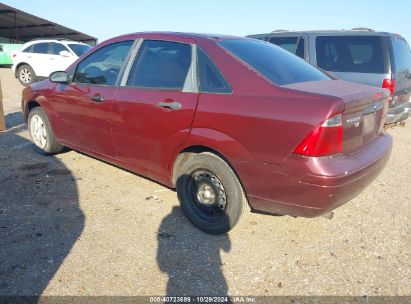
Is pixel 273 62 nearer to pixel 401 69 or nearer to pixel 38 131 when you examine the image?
pixel 38 131

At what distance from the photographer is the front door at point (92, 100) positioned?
154 inches

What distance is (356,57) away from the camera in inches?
252

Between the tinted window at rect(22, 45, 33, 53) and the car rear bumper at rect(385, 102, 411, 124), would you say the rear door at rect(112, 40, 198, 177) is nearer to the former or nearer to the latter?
the car rear bumper at rect(385, 102, 411, 124)

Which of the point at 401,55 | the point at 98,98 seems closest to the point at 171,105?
the point at 98,98

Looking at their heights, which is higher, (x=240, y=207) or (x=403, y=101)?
(x=403, y=101)

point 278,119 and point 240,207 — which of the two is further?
point 240,207

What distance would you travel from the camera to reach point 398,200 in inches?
166

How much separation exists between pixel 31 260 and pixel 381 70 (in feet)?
18.9

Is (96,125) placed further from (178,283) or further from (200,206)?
(178,283)

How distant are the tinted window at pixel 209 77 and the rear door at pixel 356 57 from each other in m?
3.98

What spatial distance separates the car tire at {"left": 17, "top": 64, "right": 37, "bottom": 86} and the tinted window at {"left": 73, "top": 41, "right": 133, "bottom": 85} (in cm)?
1077

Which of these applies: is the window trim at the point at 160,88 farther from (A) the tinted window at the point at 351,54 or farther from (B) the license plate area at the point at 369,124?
(A) the tinted window at the point at 351,54

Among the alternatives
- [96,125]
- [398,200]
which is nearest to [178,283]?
[96,125]

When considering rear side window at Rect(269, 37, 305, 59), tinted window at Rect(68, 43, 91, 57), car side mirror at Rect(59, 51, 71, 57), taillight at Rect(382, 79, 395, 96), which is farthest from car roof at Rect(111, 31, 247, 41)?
tinted window at Rect(68, 43, 91, 57)
